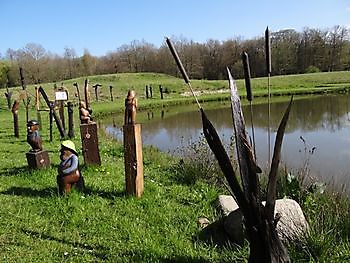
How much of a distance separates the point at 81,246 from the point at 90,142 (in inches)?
155

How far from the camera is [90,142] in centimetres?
823

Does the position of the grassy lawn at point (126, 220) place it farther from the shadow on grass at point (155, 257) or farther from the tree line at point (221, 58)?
the tree line at point (221, 58)

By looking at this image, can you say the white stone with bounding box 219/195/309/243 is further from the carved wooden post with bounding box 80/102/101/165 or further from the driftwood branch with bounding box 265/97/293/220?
the carved wooden post with bounding box 80/102/101/165

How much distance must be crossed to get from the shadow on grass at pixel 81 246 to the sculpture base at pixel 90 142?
3370 mm

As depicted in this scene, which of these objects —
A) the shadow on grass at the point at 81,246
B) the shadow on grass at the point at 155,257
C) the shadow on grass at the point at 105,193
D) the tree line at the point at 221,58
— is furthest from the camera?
the tree line at the point at 221,58

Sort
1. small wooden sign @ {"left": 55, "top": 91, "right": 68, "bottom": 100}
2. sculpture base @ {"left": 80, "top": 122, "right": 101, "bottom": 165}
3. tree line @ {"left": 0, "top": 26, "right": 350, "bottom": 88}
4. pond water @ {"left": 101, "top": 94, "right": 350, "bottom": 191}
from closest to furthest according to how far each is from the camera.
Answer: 1. sculpture base @ {"left": 80, "top": 122, "right": 101, "bottom": 165}
2. pond water @ {"left": 101, "top": 94, "right": 350, "bottom": 191}
3. small wooden sign @ {"left": 55, "top": 91, "right": 68, "bottom": 100}
4. tree line @ {"left": 0, "top": 26, "right": 350, "bottom": 88}

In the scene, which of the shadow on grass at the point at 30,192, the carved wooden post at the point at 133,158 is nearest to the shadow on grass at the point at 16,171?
the shadow on grass at the point at 30,192

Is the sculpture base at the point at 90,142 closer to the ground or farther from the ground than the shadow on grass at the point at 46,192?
farther from the ground

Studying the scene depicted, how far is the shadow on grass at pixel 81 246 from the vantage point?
429cm

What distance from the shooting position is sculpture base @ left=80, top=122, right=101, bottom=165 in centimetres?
816

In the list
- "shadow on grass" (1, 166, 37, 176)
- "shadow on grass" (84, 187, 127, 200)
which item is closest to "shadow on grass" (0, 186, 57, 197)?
"shadow on grass" (84, 187, 127, 200)

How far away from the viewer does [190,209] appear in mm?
5809

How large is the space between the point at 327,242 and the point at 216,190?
10.3 ft

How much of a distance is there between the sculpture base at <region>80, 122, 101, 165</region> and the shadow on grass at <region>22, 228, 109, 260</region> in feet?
11.1
